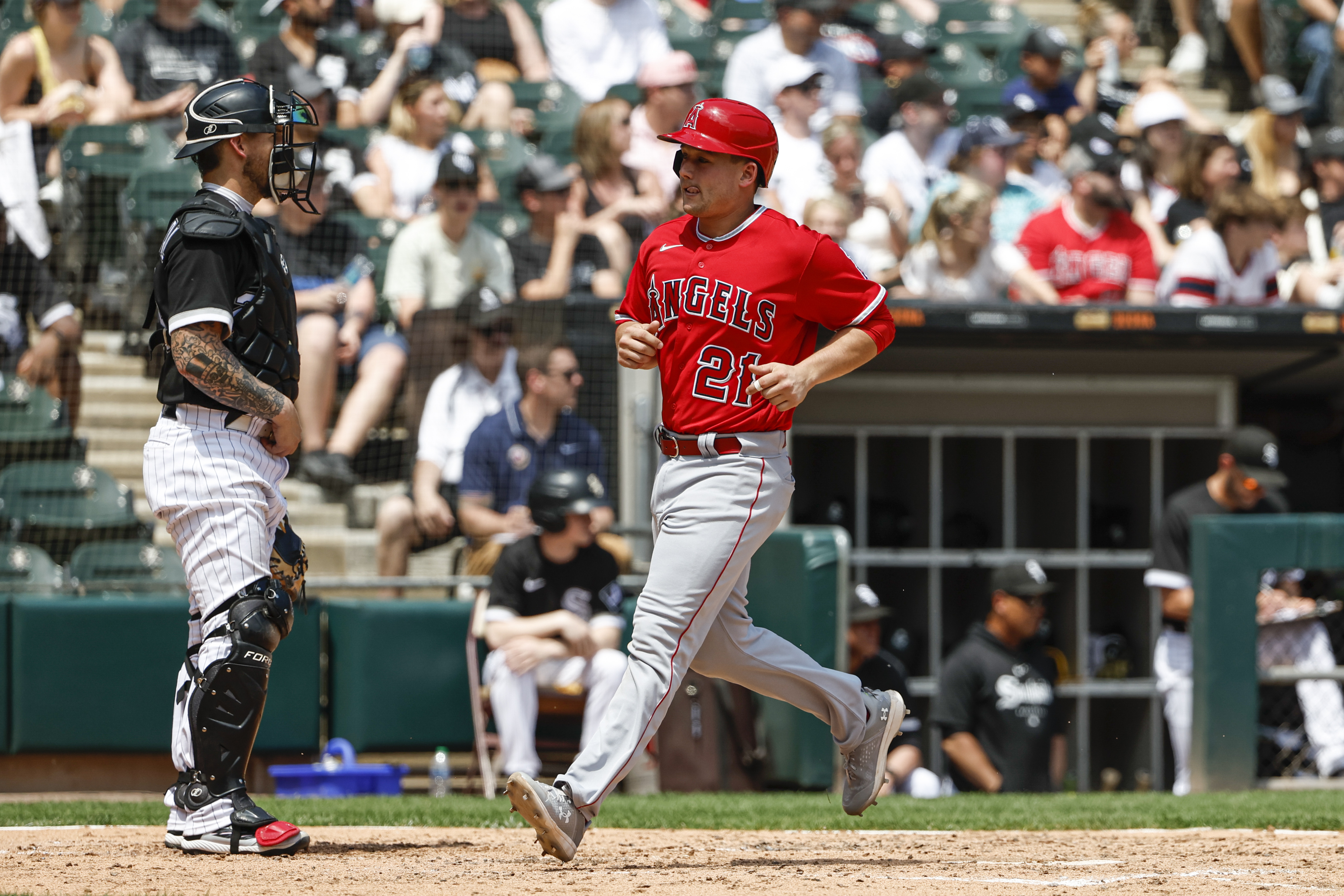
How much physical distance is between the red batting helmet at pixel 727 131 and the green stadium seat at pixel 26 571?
449 cm

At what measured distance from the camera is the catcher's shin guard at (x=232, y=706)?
12.8ft

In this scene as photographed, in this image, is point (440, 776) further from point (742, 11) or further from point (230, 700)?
point (742, 11)

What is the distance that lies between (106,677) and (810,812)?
3.10m

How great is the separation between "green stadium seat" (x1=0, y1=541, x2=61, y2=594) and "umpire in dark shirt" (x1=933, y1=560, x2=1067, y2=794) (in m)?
3.94

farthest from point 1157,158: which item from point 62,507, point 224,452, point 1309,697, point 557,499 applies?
point 224,452

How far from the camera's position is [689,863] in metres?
3.96

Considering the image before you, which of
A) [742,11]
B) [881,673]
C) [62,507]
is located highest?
[742,11]

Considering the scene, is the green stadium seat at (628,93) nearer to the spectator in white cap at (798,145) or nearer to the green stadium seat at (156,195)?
the spectator in white cap at (798,145)

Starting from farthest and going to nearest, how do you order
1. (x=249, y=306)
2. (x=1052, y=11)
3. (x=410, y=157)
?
(x=1052, y=11) < (x=410, y=157) < (x=249, y=306)

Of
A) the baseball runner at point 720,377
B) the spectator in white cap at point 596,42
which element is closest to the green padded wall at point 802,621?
the baseball runner at point 720,377

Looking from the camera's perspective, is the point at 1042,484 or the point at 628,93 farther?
the point at 628,93

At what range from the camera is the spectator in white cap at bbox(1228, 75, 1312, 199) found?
34.1 ft

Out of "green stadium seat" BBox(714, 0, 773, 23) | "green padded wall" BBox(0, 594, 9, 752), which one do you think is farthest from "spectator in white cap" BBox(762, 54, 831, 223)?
"green padded wall" BBox(0, 594, 9, 752)

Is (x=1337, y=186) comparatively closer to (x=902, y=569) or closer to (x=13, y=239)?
(x=902, y=569)
